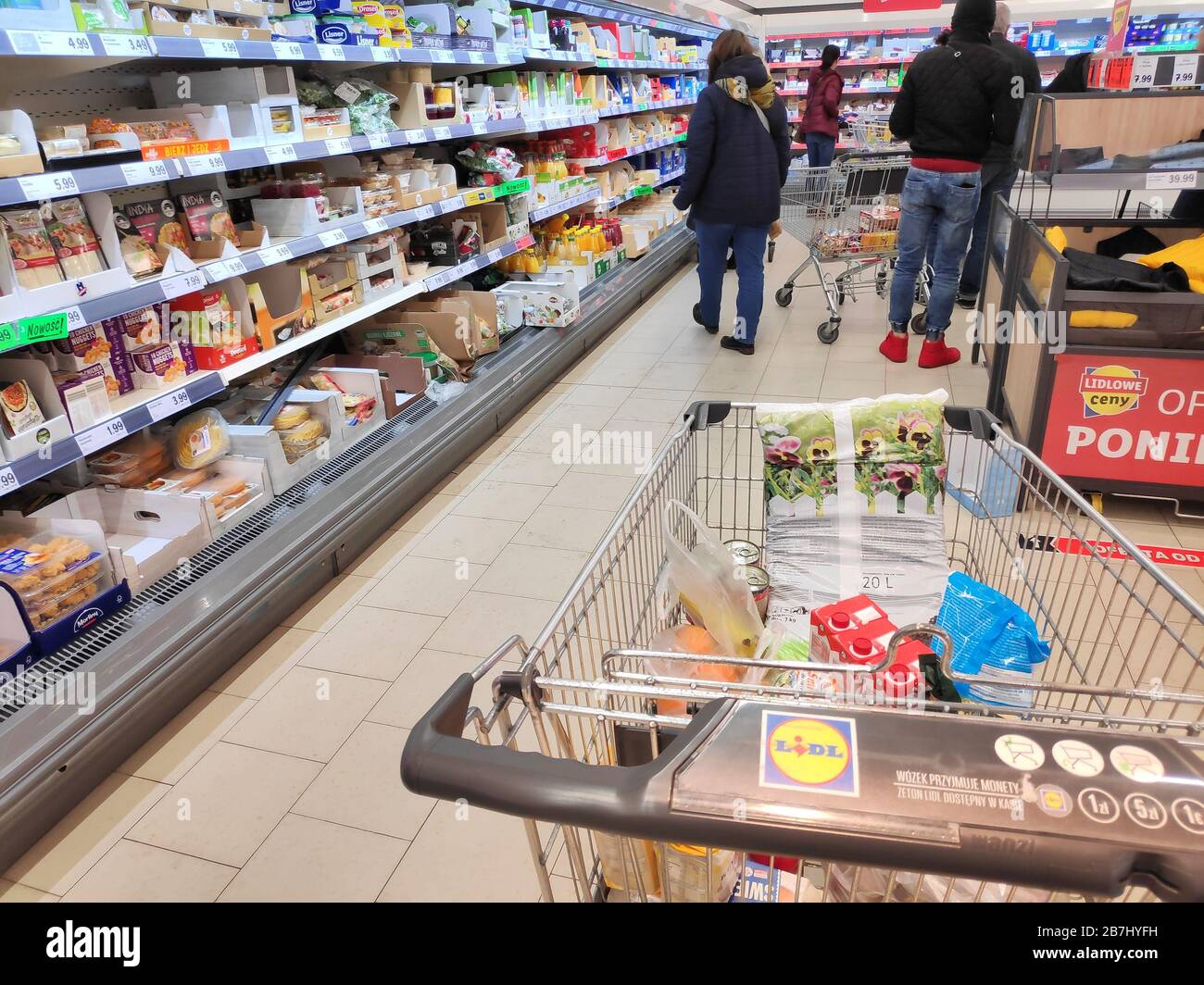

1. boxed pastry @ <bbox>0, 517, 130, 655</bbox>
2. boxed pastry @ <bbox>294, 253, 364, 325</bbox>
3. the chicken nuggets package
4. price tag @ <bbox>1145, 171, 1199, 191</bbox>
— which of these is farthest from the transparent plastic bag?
price tag @ <bbox>1145, 171, 1199, 191</bbox>

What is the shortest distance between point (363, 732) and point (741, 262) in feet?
12.6

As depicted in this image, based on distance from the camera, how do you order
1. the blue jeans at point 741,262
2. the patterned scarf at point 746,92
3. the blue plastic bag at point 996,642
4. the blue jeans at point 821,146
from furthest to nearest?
1. the blue jeans at point 821,146
2. the blue jeans at point 741,262
3. the patterned scarf at point 746,92
4. the blue plastic bag at point 996,642

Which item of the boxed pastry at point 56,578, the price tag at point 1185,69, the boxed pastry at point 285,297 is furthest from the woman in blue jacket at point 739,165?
the boxed pastry at point 56,578

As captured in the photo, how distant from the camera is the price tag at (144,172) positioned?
2.22m

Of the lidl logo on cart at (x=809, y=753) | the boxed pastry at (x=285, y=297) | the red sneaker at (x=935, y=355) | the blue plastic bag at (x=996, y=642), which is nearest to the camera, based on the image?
the lidl logo on cart at (x=809, y=753)

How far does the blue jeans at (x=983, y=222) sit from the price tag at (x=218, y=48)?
4417mm

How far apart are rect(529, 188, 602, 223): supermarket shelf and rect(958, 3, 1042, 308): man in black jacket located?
2556 mm

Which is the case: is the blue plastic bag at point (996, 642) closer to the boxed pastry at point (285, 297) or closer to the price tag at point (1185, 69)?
the boxed pastry at point (285, 297)

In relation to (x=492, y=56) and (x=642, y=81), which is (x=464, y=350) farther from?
(x=642, y=81)

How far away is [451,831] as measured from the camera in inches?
77.1

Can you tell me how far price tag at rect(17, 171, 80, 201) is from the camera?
6.45 feet

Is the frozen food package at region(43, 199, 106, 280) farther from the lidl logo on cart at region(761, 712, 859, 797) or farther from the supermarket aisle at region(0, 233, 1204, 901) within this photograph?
the lidl logo on cart at region(761, 712, 859, 797)
